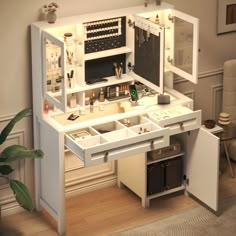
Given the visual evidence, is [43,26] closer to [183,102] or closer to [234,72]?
[183,102]

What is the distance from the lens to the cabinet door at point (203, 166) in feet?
17.6

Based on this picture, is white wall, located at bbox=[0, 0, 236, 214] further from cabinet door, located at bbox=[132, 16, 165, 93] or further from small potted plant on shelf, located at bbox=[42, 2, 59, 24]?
cabinet door, located at bbox=[132, 16, 165, 93]

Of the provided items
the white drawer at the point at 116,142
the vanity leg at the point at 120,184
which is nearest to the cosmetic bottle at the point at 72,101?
the white drawer at the point at 116,142

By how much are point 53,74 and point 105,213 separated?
1.20 m

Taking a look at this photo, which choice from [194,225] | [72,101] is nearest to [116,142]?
[72,101]

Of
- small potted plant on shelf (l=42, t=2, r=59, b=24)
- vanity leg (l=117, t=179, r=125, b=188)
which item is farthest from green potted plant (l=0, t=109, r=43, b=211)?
vanity leg (l=117, t=179, r=125, b=188)

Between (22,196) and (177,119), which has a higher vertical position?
(177,119)

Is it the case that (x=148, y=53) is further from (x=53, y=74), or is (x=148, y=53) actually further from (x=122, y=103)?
(x=53, y=74)

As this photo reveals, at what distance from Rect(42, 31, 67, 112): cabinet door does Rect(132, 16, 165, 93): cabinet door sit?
65cm

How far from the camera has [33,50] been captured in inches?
202

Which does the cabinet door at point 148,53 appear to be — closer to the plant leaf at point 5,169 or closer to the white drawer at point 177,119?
the white drawer at point 177,119

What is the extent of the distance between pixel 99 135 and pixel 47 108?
494 mm

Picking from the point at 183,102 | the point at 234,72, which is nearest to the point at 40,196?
the point at 183,102

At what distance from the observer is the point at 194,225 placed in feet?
17.6
